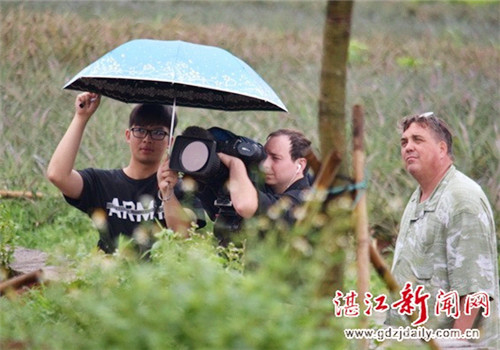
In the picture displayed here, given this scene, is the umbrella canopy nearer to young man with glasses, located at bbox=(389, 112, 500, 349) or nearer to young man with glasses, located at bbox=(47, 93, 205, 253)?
young man with glasses, located at bbox=(47, 93, 205, 253)

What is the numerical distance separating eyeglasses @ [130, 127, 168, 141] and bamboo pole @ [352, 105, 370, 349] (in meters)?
1.75

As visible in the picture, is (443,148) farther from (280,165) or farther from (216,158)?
(216,158)

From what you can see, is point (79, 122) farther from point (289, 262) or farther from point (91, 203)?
point (289, 262)

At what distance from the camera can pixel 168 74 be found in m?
4.98

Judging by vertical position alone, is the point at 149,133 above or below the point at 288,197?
above

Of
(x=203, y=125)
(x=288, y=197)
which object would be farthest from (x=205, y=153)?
(x=203, y=125)

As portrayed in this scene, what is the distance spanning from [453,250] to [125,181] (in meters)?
1.62

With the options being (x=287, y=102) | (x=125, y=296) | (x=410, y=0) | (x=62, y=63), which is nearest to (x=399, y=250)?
(x=125, y=296)

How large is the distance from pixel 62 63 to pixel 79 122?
16.8 ft

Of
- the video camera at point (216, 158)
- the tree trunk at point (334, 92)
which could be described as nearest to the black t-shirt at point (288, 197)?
the video camera at point (216, 158)

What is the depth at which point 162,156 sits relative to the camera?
5.30 meters

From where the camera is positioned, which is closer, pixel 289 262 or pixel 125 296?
pixel 125 296

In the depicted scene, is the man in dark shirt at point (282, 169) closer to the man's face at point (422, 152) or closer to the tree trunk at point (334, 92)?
the man's face at point (422, 152)

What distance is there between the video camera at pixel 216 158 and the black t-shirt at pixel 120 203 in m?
0.26
